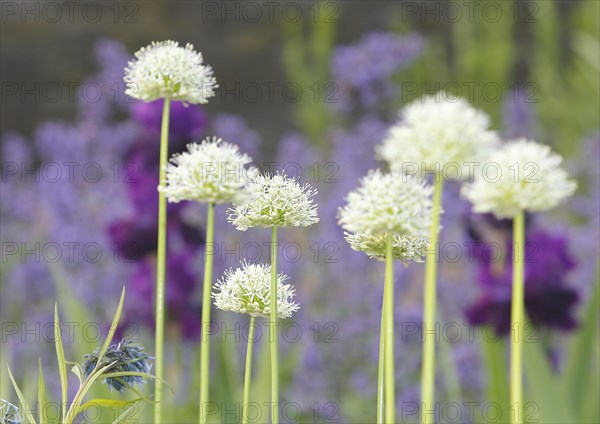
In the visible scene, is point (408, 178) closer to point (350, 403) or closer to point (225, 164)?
point (225, 164)

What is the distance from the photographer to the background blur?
171cm

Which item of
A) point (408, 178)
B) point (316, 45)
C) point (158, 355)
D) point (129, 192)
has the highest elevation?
point (316, 45)

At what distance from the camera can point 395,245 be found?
0.58 metres

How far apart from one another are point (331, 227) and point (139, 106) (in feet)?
2.57

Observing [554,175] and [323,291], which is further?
[323,291]


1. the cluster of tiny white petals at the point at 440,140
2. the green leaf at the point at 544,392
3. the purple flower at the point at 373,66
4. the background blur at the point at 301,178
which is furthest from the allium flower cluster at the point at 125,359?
the purple flower at the point at 373,66

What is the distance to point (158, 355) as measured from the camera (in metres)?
0.55

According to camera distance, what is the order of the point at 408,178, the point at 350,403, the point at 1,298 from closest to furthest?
the point at 408,178 → the point at 350,403 → the point at 1,298

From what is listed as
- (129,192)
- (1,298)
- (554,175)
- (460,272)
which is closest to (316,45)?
(460,272)

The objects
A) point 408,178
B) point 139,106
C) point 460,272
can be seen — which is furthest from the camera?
point 460,272

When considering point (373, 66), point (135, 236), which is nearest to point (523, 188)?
point (135, 236)

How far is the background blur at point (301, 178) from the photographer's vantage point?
1713mm

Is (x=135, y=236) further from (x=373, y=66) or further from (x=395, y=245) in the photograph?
(x=395, y=245)

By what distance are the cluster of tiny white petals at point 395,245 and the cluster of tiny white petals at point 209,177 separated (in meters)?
0.08
